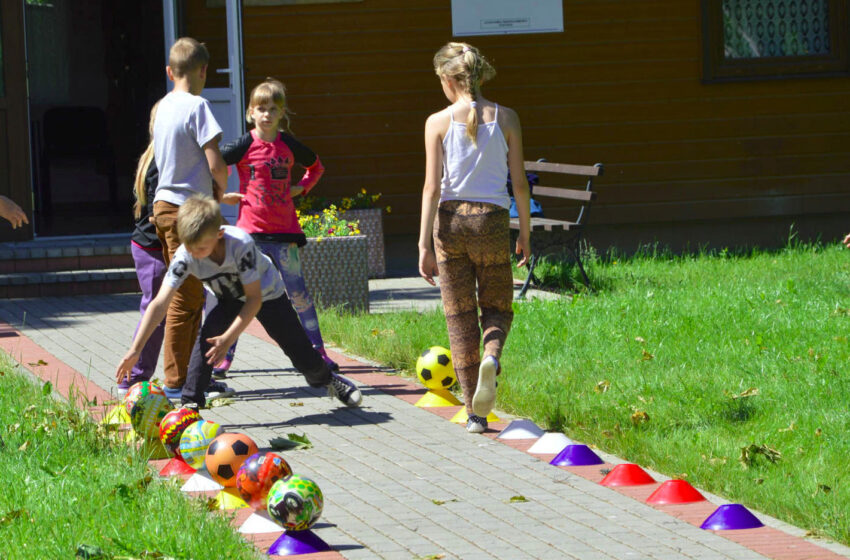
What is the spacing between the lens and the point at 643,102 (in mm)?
14516

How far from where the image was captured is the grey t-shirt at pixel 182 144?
22.2 feet

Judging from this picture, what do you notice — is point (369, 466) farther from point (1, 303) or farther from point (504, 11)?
point (504, 11)

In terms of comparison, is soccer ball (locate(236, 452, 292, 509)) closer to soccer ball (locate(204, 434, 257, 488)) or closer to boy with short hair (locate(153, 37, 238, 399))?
soccer ball (locate(204, 434, 257, 488))

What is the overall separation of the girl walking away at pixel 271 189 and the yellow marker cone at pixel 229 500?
265 cm

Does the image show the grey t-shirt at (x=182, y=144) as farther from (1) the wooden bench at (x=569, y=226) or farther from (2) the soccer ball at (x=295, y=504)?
(1) the wooden bench at (x=569, y=226)

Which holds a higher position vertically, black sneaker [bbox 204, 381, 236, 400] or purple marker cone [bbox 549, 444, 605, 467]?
black sneaker [bbox 204, 381, 236, 400]

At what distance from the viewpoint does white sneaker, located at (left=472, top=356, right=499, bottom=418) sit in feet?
20.0

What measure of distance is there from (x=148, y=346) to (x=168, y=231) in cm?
75

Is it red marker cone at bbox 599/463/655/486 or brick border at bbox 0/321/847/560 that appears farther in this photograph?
red marker cone at bbox 599/463/655/486

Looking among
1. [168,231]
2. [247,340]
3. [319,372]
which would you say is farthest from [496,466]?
[247,340]

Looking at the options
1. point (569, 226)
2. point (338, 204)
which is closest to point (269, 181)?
point (569, 226)

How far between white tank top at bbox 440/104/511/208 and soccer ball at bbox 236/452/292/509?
1.92 m

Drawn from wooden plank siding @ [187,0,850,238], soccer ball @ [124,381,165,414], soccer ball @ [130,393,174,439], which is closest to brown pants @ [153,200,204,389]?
soccer ball @ [124,381,165,414]

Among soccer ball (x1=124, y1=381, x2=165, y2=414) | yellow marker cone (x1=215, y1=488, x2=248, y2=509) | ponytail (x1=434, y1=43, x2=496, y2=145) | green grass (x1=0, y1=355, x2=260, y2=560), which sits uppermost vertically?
ponytail (x1=434, y1=43, x2=496, y2=145)
